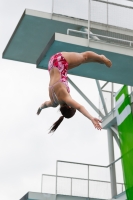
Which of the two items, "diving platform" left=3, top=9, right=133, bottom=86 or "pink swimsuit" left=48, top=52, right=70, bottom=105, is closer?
"pink swimsuit" left=48, top=52, right=70, bottom=105

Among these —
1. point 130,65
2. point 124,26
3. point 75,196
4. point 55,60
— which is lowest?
point 55,60

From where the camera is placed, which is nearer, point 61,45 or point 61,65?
point 61,65

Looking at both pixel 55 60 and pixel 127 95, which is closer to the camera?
pixel 55 60

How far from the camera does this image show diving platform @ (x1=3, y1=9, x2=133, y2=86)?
1462 cm

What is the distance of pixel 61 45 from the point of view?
1451 centimetres

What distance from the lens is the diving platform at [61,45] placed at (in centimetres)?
1462

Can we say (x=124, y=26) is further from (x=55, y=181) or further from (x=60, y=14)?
(x=55, y=181)

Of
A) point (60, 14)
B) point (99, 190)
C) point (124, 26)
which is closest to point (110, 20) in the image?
point (124, 26)

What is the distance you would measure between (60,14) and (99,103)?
15.8 ft

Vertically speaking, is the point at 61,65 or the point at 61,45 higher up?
the point at 61,45

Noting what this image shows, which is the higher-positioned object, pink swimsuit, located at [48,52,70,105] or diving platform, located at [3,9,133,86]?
diving platform, located at [3,9,133,86]

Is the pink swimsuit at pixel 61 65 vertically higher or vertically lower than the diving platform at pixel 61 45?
lower

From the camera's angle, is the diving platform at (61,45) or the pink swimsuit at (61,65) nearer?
the pink swimsuit at (61,65)

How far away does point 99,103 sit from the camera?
2036 cm
